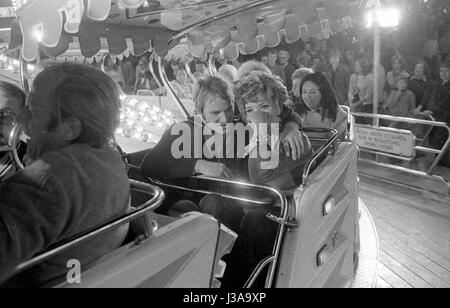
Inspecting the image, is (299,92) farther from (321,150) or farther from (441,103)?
(441,103)

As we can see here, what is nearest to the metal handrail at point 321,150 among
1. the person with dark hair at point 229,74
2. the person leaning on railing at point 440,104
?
the person with dark hair at point 229,74

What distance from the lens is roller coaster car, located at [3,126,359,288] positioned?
926mm

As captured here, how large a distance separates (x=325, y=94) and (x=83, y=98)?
2049 millimetres

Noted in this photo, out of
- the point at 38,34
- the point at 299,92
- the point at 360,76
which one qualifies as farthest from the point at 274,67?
the point at 38,34

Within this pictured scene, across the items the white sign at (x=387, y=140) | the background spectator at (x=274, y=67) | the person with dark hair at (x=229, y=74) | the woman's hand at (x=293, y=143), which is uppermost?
the background spectator at (x=274, y=67)

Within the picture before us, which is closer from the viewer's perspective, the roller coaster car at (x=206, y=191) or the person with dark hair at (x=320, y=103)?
the roller coaster car at (x=206, y=191)

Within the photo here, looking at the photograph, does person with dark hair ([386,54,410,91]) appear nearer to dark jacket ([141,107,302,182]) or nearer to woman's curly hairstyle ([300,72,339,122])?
woman's curly hairstyle ([300,72,339,122])

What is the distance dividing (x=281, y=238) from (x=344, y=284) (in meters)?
0.81

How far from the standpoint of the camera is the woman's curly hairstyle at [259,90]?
1862 millimetres

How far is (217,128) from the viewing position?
1.89m

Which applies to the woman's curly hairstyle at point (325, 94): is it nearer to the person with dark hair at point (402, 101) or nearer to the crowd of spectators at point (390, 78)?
the crowd of spectators at point (390, 78)

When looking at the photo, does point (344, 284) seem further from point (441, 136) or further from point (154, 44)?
point (441, 136)

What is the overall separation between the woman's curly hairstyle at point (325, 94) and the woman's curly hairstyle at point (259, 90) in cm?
81

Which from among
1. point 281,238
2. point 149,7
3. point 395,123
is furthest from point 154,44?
point 395,123
